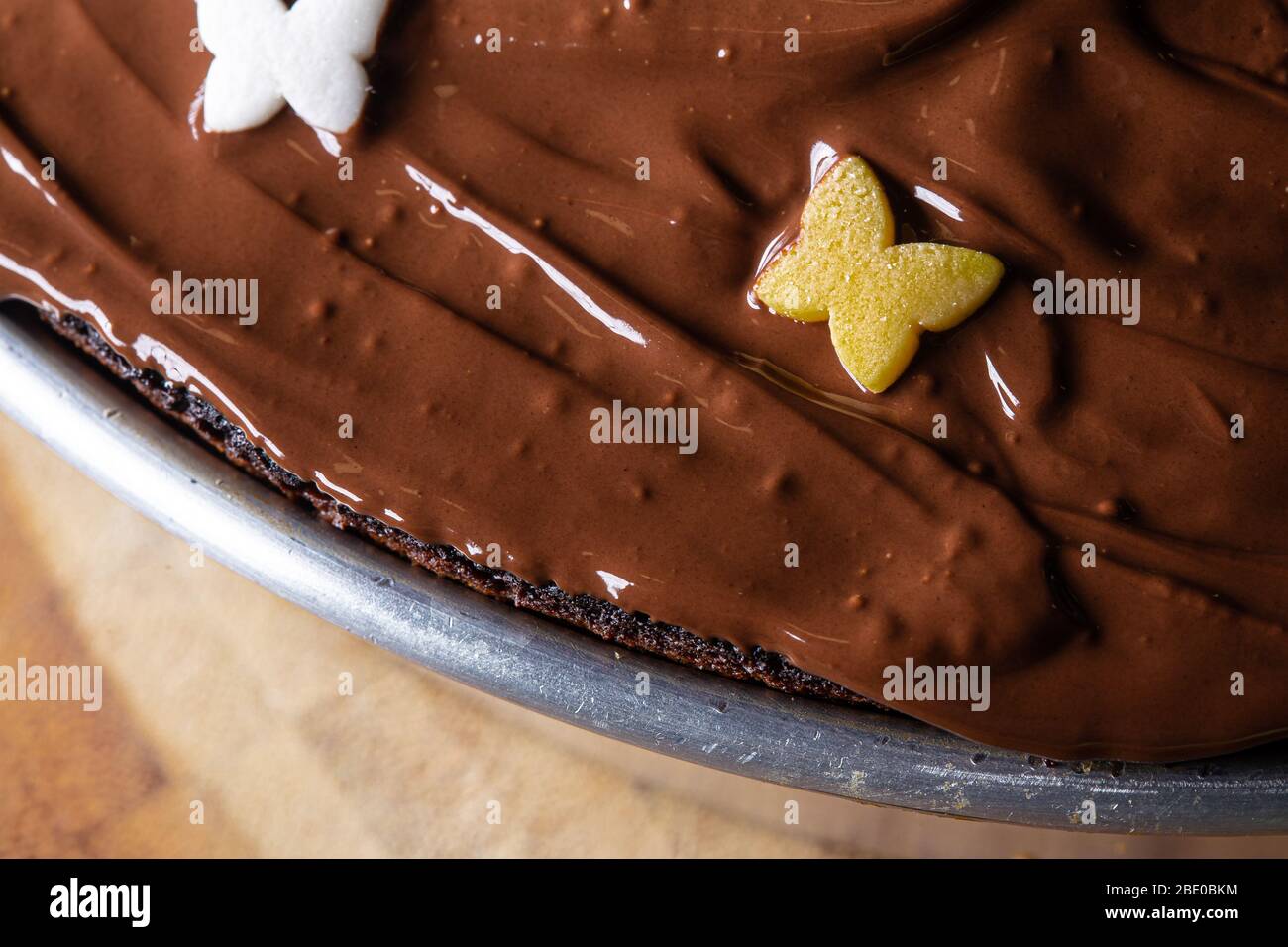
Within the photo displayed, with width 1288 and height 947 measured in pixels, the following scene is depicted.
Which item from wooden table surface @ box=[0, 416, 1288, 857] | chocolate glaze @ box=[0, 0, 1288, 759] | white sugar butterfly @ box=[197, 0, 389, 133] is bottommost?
wooden table surface @ box=[0, 416, 1288, 857]

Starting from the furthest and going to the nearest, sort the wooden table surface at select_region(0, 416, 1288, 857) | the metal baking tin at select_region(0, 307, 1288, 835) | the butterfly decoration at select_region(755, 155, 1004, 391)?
the wooden table surface at select_region(0, 416, 1288, 857)
the metal baking tin at select_region(0, 307, 1288, 835)
the butterfly decoration at select_region(755, 155, 1004, 391)

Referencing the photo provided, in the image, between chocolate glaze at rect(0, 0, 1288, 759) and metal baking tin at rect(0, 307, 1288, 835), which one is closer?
chocolate glaze at rect(0, 0, 1288, 759)

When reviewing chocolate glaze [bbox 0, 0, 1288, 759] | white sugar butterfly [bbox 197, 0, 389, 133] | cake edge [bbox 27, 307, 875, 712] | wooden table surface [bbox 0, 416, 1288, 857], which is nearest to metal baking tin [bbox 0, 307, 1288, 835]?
cake edge [bbox 27, 307, 875, 712]

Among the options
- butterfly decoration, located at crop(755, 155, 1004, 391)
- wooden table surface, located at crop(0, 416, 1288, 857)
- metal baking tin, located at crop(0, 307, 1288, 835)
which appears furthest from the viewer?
wooden table surface, located at crop(0, 416, 1288, 857)

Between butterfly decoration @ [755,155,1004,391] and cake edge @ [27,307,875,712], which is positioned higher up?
butterfly decoration @ [755,155,1004,391]

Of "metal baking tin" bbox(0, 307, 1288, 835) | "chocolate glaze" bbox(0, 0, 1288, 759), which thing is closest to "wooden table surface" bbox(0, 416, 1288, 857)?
"metal baking tin" bbox(0, 307, 1288, 835)

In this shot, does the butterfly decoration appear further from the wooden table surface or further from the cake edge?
the wooden table surface
